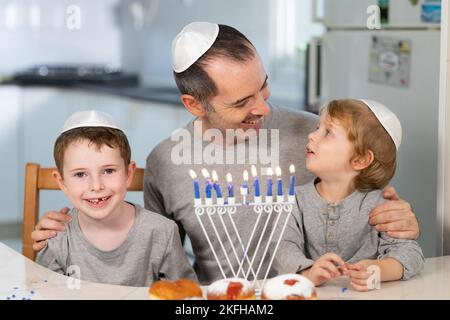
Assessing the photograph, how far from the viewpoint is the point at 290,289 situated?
1261mm

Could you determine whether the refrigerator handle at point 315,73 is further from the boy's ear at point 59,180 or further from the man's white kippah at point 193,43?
the boy's ear at point 59,180

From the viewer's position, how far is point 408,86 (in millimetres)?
2221

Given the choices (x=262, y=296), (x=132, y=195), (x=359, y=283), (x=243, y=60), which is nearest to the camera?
(x=262, y=296)

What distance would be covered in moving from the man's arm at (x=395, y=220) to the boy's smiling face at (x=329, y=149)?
0.31 feet

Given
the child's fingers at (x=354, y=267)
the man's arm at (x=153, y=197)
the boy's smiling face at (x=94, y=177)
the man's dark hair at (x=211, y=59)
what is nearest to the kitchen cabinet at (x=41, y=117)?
the man's arm at (x=153, y=197)

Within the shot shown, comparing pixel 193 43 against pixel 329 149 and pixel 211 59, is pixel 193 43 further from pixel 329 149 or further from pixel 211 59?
pixel 329 149

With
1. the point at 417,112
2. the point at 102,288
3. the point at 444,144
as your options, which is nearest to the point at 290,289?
the point at 102,288

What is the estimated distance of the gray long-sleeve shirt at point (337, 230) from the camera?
152 centimetres

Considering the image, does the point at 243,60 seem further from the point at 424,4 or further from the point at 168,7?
the point at 168,7

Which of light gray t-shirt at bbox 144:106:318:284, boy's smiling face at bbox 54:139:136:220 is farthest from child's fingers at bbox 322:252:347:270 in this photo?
boy's smiling face at bbox 54:139:136:220

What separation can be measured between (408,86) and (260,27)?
83cm

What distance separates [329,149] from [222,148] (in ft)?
0.72
